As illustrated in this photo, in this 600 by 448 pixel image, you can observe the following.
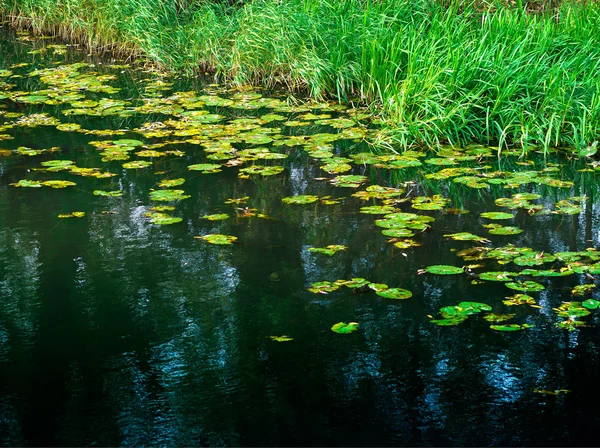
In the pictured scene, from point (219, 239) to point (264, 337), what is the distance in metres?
1.18

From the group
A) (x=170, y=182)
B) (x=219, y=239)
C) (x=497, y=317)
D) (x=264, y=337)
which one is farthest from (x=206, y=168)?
(x=497, y=317)

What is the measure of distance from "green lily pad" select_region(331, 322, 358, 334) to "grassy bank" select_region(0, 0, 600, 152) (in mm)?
2927

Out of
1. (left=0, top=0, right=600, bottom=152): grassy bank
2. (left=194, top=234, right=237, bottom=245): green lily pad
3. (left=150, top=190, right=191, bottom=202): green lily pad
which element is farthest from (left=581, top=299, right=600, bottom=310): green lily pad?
(left=150, top=190, right=191, bottom=202): green lily pad

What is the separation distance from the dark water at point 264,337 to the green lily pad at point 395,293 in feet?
0.16

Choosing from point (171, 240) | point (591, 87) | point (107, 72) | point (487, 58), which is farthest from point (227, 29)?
point (171, 240)

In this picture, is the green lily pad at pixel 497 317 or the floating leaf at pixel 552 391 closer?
the floating leaf at pixel 552 391

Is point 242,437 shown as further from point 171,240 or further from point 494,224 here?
point 494,224

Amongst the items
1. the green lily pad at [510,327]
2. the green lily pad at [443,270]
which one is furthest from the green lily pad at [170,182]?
the green lily pad at [510,327]

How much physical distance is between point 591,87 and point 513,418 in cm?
428

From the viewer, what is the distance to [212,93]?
→ 8.18m

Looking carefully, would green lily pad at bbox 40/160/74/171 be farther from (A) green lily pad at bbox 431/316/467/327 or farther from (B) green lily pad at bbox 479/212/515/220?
(A) green lily pad at bbox 431/316/467/327

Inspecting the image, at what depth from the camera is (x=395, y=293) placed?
13.0ft

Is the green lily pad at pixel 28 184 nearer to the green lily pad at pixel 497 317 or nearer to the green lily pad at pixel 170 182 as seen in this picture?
the green lily pad at pixel 170 182

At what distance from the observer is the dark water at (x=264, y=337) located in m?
2.96
